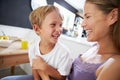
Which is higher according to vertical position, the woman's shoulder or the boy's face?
the boy's face

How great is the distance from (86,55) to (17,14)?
2.35 metres

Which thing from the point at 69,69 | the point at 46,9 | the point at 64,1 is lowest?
the point at 69,69

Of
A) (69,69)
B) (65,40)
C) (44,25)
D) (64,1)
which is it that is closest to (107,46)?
(69,69)

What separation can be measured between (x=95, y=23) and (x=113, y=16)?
0.10 m

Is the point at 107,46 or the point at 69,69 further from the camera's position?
the point at 69,69

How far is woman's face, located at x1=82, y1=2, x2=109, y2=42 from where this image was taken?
941 millimetres

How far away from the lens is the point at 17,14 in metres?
3.24

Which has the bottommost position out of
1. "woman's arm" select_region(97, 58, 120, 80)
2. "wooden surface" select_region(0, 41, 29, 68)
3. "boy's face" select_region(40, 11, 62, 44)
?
"wooden surface" select_region(0, 41, 29, 68)

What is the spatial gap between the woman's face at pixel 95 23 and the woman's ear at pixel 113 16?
20 millimetres

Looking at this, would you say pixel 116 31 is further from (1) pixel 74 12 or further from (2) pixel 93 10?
(1) pixel 74 12

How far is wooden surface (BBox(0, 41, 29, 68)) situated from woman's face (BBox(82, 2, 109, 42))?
1162mm

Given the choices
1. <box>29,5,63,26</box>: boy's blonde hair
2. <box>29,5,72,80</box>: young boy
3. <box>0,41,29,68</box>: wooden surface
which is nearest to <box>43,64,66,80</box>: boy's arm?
<box>29,5,72,80</box>: young boy

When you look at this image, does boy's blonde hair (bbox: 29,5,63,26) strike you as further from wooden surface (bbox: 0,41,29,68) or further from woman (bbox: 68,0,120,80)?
wooden surface (bbox: 0,41,29,68)

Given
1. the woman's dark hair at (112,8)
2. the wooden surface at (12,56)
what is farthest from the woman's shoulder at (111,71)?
the wooden surface at (12,56)
